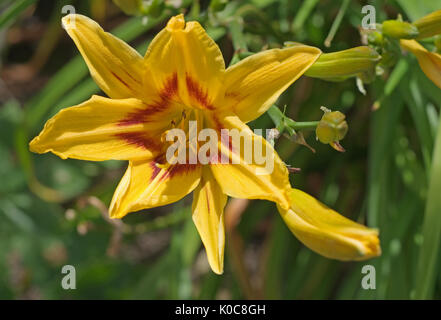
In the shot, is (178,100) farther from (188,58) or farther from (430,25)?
(430,25)

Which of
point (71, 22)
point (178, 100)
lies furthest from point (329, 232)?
point (71, 22)

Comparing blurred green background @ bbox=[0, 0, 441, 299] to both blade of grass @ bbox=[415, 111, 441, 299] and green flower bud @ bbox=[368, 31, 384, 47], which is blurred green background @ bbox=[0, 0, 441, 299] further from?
green flower bud @ bbox=[368, 31, 384, 47]

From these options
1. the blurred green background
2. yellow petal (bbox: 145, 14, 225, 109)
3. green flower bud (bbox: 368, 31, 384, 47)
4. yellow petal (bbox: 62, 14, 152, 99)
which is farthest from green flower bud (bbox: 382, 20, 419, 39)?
yellow petal (bbox: 62, 14, 152, 99)

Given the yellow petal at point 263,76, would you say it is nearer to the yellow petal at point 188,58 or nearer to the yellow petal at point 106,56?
the yellow petal at point 188,58

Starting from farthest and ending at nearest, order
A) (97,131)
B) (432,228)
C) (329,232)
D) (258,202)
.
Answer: (258,202) → (432,228) → (97,131) → (329,232)
